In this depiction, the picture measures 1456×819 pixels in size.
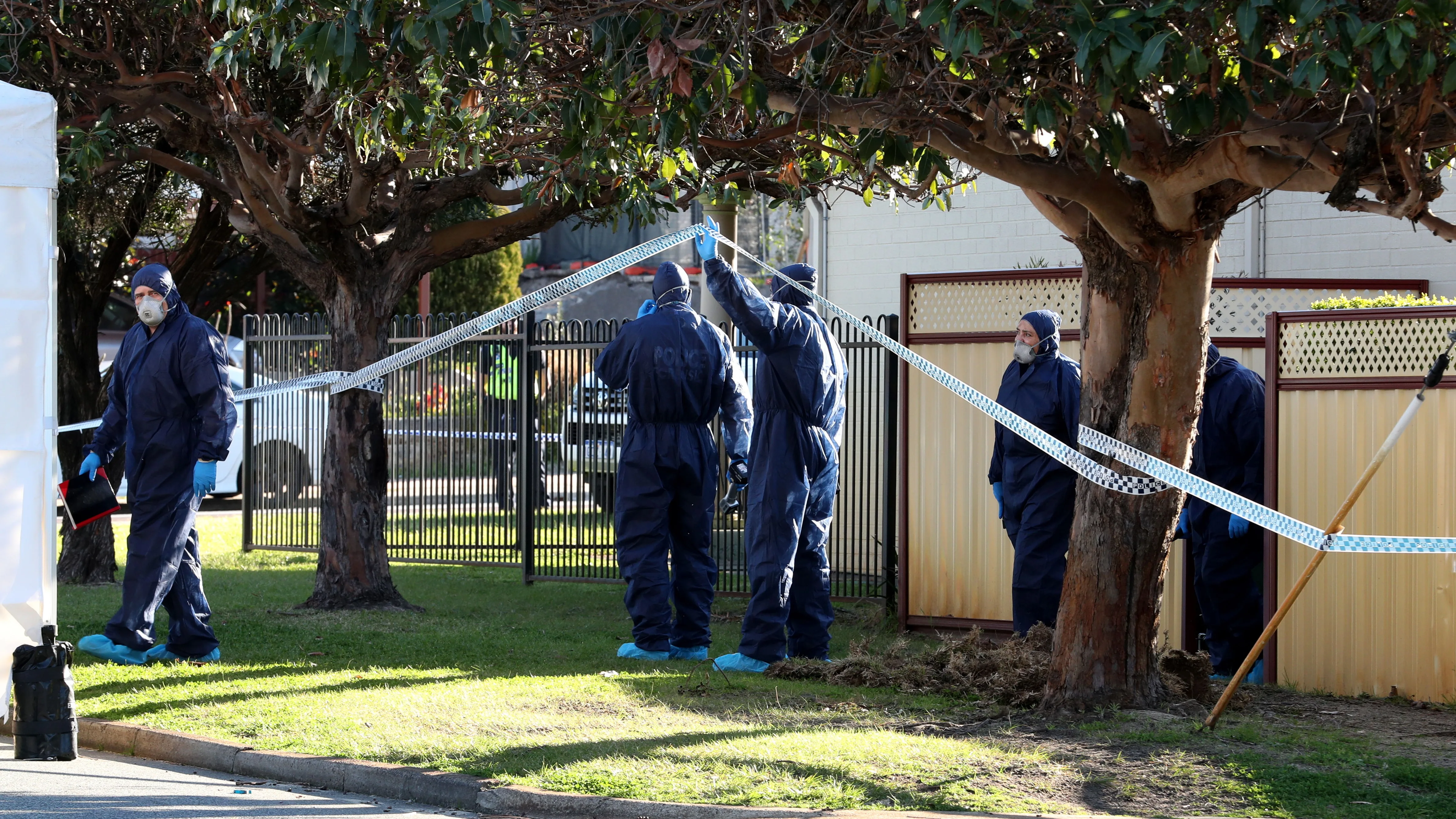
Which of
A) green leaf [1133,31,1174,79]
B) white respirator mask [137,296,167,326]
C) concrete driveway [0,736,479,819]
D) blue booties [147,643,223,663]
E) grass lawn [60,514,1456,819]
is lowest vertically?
concrete driveway [0,736,479,819]

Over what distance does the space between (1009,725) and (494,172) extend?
19.1ft

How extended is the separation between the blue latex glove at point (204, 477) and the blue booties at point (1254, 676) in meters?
5.39

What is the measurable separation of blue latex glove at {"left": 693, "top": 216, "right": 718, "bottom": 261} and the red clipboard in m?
3.55

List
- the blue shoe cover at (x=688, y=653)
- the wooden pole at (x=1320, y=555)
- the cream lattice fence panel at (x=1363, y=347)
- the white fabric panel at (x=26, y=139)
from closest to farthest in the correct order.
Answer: the wooden pole at (x=1320, y=555)
the white fabric panel at (x=26, y=139)
the cream lattice fence panel at (x=1363, y=347)
the blue shoe cover at (x=688, y=653)

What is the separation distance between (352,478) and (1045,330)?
4.97 metres

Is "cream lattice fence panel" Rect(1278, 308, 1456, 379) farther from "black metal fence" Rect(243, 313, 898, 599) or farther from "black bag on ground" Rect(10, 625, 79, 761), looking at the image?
"black bag on ground" Rect(10, 625, 79, 761)

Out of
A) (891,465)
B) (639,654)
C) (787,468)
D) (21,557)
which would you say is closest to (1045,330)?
(787,468)

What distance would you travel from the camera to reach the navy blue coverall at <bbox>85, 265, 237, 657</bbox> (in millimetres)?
8094

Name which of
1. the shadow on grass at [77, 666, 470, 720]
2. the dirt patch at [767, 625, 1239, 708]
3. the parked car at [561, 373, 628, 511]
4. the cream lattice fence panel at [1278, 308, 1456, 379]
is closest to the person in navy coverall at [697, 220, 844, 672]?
the dirt patch at [767, 625, 1239, 708]

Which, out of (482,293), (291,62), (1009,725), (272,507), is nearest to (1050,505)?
(1009,725)

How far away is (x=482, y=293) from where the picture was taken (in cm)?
3159

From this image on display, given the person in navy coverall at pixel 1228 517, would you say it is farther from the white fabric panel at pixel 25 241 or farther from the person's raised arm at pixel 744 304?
the white fabric panel at pixel 25 241

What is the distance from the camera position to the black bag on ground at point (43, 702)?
6.02m

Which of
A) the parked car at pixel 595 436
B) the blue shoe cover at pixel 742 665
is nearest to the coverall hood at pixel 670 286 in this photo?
the blue shoe cover at pixel 742 665
